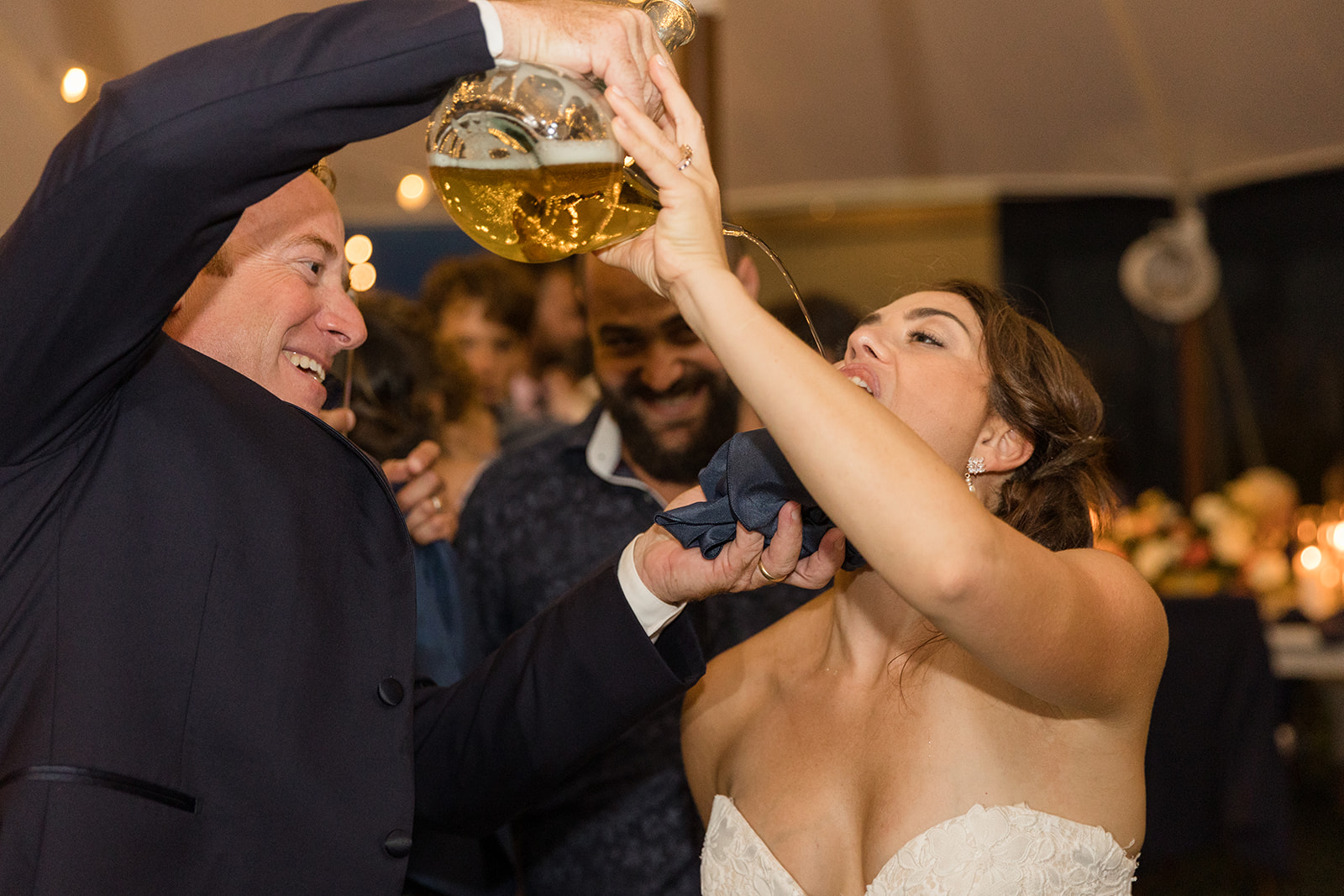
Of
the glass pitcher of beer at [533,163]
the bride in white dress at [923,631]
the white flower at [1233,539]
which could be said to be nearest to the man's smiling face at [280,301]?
the glass pitcher of beer at [533,163]

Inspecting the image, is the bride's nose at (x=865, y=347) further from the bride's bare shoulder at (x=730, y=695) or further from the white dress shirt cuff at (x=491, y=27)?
the white dress shirt cuff at (x=491, y=27)

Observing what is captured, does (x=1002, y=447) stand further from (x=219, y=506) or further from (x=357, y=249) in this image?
(x=357, y=249)

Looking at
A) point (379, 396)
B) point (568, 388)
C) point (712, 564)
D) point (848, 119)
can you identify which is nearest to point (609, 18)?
point (712, 564)

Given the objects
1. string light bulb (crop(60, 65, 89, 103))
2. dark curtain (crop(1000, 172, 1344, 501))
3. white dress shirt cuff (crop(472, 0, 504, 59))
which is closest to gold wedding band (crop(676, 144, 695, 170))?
white dress shirt cuff (crop(472, 0, 504, 59))

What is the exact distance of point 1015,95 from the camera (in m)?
5.82

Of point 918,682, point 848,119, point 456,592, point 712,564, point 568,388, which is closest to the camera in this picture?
point 712,564

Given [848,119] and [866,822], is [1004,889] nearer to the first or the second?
[866,822]

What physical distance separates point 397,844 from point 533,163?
2.56 ft

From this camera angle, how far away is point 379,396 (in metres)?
2.38

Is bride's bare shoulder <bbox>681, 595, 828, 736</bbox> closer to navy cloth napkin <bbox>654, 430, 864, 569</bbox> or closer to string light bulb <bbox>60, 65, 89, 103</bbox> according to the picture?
navy cloth napkin <bbox>654, 430, 864, 569</bbox>

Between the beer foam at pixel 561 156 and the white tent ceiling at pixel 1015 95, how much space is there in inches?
71.8

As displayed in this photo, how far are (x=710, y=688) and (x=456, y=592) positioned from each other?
0.54 metres

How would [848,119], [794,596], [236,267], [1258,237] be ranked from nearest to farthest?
[236,267] → [794,596] → [848,119] → [1258,237]

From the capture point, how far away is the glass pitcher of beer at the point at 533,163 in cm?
108
